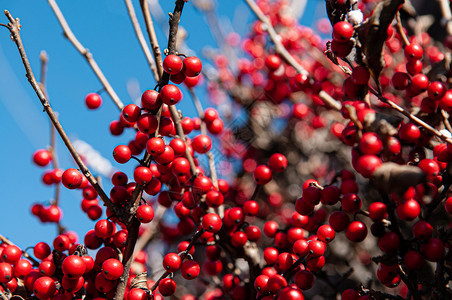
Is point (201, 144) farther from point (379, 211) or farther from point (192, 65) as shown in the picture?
point (379, 211)

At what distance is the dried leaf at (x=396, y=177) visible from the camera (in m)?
1.11

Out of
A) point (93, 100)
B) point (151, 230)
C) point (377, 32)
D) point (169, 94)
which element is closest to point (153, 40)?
point (169, 94)

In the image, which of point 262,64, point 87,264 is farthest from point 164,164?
point 262,64

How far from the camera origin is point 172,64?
4.74 feet

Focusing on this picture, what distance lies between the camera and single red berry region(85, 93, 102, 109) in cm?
204

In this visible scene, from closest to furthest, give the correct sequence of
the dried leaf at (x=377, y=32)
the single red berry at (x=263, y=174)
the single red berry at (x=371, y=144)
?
the single red berry at (x=371, y=144) → the dried leaf at (x=377, y=32) → the single red berry at (x=263, y=174)

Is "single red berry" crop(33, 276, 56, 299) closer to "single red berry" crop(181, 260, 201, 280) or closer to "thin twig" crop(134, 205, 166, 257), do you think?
"single red berry" crop(181, 260, 201, 280)

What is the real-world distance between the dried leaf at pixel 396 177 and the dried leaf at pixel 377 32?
43cm

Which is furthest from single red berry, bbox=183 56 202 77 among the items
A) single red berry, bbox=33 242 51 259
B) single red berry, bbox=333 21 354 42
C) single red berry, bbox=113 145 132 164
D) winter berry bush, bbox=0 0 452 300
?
single red berry, bbox=33 242 51 259

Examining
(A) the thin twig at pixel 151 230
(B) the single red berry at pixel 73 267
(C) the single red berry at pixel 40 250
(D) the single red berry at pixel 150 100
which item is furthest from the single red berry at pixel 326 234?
(A) the thin twig at pixel 151 230

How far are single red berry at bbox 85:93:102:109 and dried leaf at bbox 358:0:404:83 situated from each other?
4.36ft

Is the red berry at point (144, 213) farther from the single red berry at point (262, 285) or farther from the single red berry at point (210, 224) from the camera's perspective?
the single red berry at point (262, 285)

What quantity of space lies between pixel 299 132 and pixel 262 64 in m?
0.73

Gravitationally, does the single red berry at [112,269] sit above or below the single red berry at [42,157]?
below
